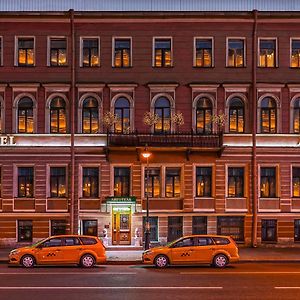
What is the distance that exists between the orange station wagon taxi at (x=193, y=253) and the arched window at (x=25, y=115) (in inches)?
523

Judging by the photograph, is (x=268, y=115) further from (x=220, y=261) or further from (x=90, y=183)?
(x=220, y=261)

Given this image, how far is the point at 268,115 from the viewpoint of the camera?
37.0 m

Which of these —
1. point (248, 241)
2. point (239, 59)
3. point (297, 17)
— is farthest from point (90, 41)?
point (248, 241)

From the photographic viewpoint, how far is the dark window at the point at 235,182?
121 ft

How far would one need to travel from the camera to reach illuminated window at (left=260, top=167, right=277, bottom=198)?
1453 inches

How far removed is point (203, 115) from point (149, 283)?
17660 mm

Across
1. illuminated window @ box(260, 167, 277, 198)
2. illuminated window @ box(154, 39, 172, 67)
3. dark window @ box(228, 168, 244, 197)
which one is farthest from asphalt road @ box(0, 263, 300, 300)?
illuminated window @ box(154, 39, 172, 67)

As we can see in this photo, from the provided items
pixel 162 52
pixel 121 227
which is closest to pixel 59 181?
pixel 121 227

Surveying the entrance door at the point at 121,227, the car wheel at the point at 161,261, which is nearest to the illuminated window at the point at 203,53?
the entrance door at the point at 121,227

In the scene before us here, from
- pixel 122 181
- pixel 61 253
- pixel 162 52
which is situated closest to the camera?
pixel 61 253

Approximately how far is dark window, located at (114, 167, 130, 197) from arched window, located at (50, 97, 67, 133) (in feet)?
13.1

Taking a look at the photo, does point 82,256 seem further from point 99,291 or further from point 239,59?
point 239,59

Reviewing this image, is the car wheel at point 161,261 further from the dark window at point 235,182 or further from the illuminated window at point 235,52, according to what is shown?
the illuminated window at point 235,52

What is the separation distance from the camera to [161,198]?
3653 cm
